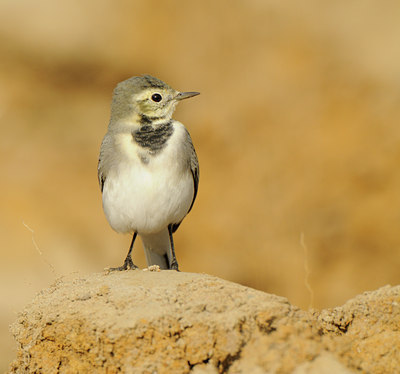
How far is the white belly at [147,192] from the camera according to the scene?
5504 millimetres

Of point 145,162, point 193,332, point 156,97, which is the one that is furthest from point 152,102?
point 193,332

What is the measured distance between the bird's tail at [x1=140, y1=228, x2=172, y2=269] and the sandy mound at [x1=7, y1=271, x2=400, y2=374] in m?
2.25

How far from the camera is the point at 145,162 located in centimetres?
550

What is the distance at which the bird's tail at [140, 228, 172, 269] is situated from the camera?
6.41 m

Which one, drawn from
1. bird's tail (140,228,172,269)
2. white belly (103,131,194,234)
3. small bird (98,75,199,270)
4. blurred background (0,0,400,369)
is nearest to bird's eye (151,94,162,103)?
small bird (98,75,199,270)

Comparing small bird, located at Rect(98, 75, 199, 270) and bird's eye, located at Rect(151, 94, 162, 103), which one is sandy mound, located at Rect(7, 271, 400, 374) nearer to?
small bird, located at Rect(98, 75, 199, 270)

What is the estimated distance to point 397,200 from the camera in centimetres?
1046

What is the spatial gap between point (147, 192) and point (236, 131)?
5678 millimetres

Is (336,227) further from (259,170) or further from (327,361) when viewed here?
(327,361)

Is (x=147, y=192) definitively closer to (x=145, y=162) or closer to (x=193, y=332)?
(x=145, y=162)

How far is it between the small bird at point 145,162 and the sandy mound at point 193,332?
151cm

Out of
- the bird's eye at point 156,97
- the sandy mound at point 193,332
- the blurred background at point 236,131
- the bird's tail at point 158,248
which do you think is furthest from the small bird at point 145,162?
the blurred background at point 236,131

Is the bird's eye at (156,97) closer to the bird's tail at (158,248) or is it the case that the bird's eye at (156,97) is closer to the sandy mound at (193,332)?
the bird's tail at (158,248)

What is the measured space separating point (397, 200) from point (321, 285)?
1877 millimetres
